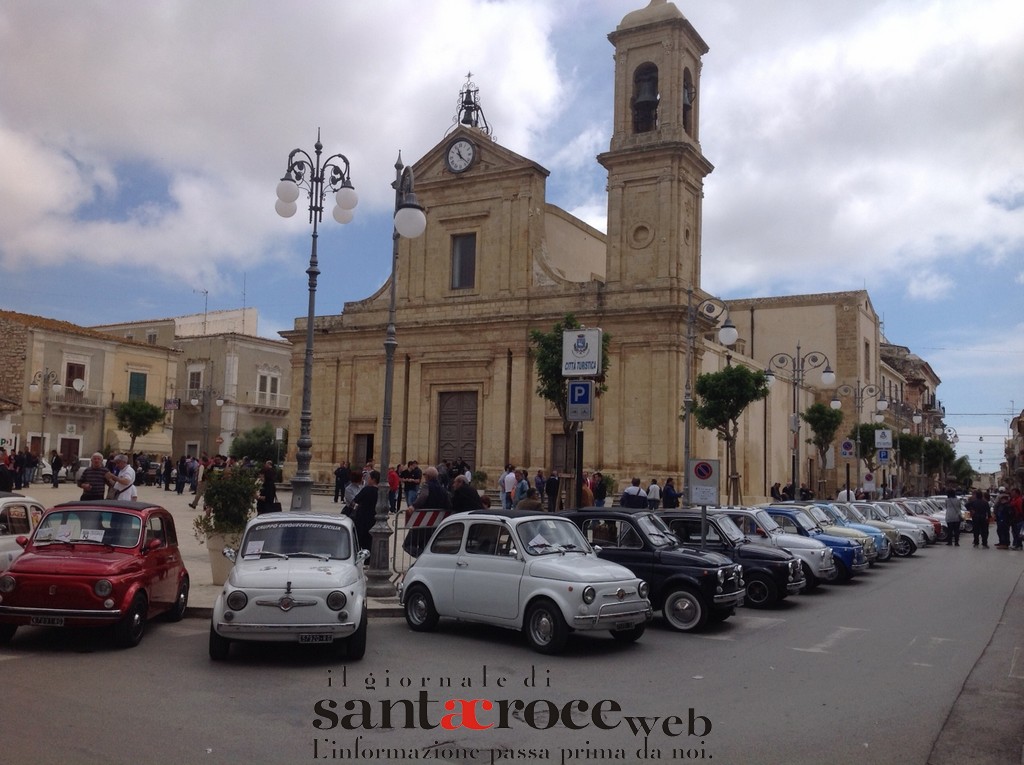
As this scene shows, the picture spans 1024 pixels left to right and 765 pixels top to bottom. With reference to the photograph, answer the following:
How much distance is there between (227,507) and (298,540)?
3.74 metres

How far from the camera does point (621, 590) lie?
9859mm

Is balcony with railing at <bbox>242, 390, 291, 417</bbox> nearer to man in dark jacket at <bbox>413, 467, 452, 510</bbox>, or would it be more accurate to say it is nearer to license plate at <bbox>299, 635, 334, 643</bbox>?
man in dark jacket at <bbox>413, 467, 452, 510</bbox>

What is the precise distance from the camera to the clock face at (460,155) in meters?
39.1

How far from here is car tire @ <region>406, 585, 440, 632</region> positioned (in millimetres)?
Answer: 10898

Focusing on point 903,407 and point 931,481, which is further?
point 931,481

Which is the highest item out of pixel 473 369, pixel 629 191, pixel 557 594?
pixel 629 191

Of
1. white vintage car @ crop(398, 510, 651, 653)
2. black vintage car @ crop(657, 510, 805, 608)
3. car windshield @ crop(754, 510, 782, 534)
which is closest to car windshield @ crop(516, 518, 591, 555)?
white vintage car @ crop(398, 510, 651, 653)

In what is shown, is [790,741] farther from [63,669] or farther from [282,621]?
[63,669]

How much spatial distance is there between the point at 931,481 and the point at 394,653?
8209 cm

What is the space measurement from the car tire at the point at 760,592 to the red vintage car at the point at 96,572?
7676mm

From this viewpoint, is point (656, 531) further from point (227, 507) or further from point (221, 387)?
point (221, 387)

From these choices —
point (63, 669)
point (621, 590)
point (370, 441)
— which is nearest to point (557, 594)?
point (621, 590)

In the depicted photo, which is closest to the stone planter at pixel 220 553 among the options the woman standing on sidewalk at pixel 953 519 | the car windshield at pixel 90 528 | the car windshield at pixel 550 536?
the car windshield at pixel 90 528

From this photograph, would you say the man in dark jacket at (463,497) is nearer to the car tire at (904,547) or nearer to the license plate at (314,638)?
the license plate at (314,638)
